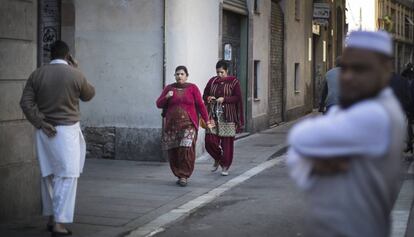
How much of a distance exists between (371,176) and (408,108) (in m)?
→ 10.3

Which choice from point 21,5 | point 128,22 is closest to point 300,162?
point 21,5

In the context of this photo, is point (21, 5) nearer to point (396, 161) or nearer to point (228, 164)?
point (228, 164)

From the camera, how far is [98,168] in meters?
11.5

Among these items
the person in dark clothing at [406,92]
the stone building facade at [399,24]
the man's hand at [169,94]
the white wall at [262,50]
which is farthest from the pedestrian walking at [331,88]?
the stone building facade at [399,24]

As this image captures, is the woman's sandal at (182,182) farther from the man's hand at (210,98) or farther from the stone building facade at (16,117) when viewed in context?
the stone building facade at (16,117)

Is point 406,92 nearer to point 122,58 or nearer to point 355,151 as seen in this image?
point 122,58

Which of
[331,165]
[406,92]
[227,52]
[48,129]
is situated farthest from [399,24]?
[331,165]

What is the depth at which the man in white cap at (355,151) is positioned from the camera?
2.49 metres

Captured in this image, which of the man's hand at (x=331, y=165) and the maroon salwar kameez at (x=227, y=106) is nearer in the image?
the man's hand at (x=331, y=165)

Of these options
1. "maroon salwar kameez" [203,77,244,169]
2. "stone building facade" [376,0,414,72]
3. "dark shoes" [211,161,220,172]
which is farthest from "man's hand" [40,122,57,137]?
"stone building facade" [376,0,414,72]

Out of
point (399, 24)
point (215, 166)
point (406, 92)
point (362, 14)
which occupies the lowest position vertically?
point (215, 166)

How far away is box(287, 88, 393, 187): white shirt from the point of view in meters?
2.48

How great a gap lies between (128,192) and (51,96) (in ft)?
9.85

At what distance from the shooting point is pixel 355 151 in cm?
249
